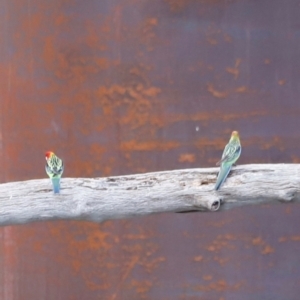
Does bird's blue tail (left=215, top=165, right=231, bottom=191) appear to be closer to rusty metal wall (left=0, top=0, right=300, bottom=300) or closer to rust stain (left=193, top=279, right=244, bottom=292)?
rusty metal wall (left=0, top=0, right=300, bottom=300)

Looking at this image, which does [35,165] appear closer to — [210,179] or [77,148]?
[77,148]

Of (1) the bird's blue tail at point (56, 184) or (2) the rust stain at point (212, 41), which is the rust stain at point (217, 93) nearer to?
(2) the rust stain at point (212, 41)

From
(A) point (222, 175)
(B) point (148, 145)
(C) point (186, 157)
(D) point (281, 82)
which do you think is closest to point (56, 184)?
(A) point (222, 175)

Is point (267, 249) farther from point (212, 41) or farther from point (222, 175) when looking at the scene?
point (212, 41)

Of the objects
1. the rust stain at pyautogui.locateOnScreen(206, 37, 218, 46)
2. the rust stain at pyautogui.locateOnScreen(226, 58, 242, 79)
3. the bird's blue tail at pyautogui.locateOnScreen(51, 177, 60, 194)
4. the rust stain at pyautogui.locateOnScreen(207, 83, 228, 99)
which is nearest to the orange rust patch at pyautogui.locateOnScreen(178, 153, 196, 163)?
the rust stain at pyautogui.locateOnScreen(207, 83, 228, 99)

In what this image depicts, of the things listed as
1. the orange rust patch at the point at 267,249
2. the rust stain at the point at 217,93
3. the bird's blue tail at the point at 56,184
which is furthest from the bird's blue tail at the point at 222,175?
the orange rust patch at the point at 267,249

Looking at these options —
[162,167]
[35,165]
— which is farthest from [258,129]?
[35,165]
